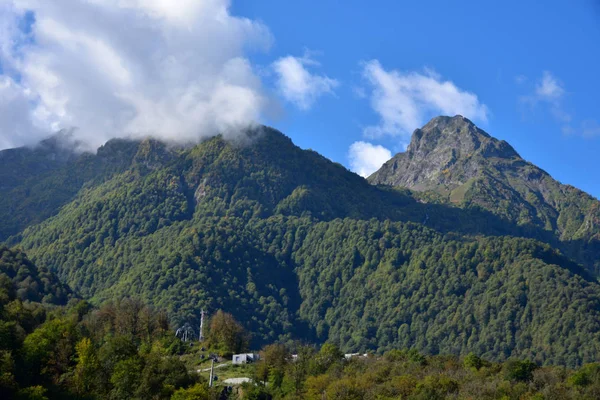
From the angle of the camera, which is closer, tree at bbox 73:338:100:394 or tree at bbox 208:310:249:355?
tree at bbox 73:338:100:394

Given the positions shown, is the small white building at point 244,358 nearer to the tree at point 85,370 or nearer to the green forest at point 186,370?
the green forest at point 186,370

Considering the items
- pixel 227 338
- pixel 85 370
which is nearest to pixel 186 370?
pixel 85 370

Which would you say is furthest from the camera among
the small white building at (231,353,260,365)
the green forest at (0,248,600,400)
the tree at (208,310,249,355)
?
the tree at (208,310,249,355)

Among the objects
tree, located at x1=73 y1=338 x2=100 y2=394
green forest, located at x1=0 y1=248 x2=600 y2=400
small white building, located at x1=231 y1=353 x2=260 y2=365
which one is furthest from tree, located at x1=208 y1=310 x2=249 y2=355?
tree, located at x1=73 y1=338 x2=100 y2=394

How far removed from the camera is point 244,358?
500ft

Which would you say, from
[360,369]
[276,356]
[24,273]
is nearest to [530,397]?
[360,369]

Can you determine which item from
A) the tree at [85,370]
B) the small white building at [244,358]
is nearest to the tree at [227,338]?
the small white building at [244,358]

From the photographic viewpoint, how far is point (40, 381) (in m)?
109

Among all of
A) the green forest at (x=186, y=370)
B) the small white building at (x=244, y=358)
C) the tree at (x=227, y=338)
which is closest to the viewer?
the green forest at (x=186, y=370)

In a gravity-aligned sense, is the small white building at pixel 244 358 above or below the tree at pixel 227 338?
below

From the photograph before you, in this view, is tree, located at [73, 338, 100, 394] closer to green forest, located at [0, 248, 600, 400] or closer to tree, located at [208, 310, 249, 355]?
green forest, located at [0, 248, 600, 400]

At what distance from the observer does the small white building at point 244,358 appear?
151875 mm

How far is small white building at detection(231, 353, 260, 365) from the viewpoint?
151875 millimetres

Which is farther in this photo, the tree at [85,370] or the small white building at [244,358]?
the small white building at [244,358]
